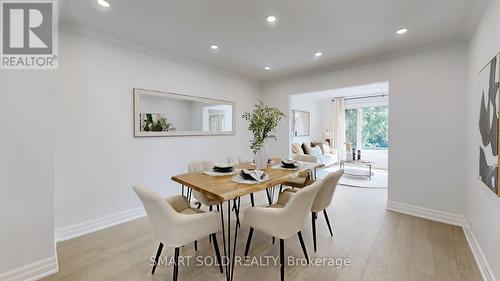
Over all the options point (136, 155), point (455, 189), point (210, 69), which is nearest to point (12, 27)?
point (136, 155)

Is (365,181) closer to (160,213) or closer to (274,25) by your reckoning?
(274,25)

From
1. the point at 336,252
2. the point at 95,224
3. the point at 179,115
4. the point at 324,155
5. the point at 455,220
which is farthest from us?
the point at 324,155

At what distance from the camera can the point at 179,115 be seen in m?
3.67

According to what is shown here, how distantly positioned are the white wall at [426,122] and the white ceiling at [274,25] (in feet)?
1.04

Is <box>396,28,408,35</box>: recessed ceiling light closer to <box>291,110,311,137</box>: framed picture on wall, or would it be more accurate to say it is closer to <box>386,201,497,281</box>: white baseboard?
<box>386,201,497,281</box>: white baseboard

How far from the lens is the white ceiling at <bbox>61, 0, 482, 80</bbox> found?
2100 millimetres

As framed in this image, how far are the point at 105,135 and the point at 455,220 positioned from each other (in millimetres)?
4913

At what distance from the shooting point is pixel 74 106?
8.48 ft

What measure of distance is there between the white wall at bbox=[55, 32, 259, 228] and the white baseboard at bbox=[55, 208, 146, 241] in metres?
0.06

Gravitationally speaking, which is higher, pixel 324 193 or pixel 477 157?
pixel 477 157

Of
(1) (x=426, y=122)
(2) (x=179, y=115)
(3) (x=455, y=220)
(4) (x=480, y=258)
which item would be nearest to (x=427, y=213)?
(3) (x=455, y=220)

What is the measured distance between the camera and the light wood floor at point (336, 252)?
186 cm

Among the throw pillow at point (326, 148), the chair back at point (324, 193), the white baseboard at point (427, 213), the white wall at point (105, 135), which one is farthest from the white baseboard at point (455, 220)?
the throw pillow at point (326, 148)

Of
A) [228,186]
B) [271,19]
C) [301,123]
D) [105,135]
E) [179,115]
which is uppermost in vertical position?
[271,19]
